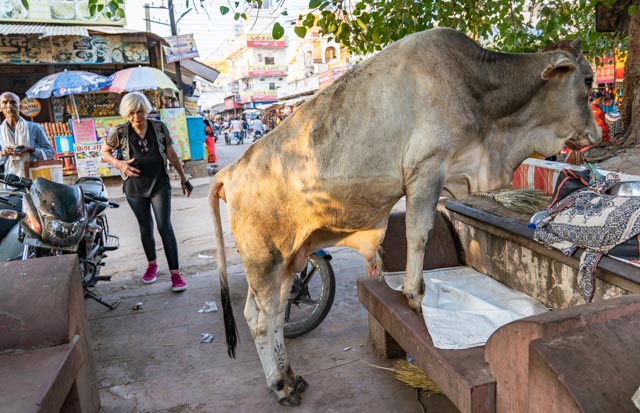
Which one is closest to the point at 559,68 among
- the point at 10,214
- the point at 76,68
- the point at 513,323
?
the point at 513,323

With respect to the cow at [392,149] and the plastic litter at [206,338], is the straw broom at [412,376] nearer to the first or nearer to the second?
the cow at [392,149]

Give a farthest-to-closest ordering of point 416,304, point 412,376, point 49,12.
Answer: point 49,12 → point 412,376 → point 416,304

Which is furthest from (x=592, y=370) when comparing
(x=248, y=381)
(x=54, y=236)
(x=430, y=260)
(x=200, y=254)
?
(x=200, y=254)

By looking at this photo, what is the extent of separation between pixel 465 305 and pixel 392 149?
984mm

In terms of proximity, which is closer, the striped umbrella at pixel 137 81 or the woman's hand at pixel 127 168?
the woman's hand at pixel 127 168

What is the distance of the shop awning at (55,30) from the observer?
11.6 m

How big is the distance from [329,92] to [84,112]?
39.6ft

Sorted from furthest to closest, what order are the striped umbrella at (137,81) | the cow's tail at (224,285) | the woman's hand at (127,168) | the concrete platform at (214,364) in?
the striped umbrella at (137,81), the woman's hand at (127,168), the cow's tail at (224,285), the concrete platform at (214,364)

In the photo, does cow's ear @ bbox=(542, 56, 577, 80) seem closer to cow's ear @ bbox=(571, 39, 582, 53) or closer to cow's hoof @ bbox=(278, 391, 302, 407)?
cow's ear @ bbox=(571, 39, 582, 53)

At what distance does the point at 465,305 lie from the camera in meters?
2.88

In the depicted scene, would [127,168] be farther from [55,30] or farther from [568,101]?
[55,30]

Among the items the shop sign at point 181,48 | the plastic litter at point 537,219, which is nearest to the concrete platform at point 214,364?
the plastic litter at point 537,219

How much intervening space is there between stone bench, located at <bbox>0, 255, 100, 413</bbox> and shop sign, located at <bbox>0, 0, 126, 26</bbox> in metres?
10.9

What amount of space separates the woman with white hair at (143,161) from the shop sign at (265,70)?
4788 centimetres
